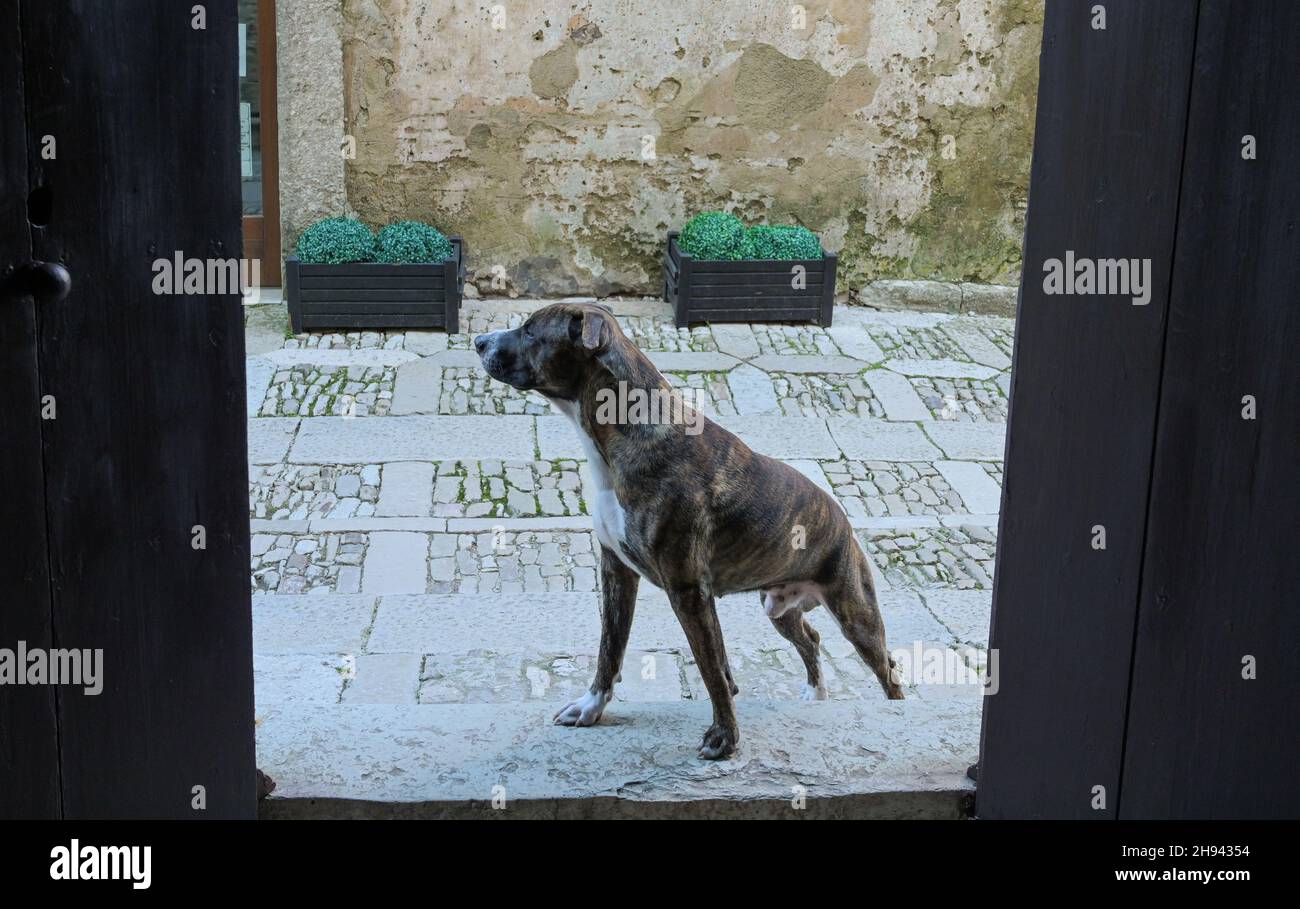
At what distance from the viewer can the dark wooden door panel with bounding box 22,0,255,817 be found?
2.97 m

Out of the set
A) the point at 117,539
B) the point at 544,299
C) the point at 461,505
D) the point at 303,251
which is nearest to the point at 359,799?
the point at 117,539

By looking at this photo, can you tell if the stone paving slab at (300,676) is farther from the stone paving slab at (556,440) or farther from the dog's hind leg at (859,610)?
the stone paving slab at (556,440)

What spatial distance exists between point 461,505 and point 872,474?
2370 mm

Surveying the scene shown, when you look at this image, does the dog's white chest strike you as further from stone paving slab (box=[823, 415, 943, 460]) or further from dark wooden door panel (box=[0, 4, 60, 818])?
stone paving slab (box=[823, 415, 943, 460])

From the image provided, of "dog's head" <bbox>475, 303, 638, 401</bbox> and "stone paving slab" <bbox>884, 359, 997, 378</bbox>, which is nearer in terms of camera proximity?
"dog's head" <bbox>475, 303, 638, 401</bbox>

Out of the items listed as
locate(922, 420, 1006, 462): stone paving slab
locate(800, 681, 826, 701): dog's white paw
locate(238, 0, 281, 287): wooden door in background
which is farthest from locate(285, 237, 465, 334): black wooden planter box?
locate(800, 681, 826, 701): dog's white paw

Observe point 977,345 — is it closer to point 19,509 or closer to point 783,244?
point 783,244

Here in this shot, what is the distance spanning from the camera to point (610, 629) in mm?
4422

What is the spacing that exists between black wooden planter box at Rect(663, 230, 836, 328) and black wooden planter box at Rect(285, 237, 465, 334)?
1.71m

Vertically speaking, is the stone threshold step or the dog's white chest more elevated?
the dog's white chest

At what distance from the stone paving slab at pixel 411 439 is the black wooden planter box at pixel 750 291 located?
2301 mm

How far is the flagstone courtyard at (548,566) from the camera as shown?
3.93 m

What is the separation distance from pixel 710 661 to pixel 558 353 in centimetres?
97

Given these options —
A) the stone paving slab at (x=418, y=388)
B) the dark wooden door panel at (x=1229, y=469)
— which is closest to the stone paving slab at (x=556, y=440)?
the stone paving slab at (x=418, y=388)
